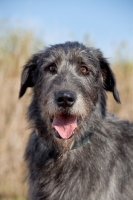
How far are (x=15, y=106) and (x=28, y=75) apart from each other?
325 cm

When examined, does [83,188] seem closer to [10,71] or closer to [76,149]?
[76,149]

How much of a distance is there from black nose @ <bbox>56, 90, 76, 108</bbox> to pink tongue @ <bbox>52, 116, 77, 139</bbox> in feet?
0.73

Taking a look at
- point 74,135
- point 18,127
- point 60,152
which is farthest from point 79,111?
point 18,127

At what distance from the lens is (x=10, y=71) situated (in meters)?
9.27

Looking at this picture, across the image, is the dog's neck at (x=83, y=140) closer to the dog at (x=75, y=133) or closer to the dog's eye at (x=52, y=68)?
the dog at (x=75, y=133)

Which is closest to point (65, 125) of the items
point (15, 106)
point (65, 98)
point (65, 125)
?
point (65, 125)

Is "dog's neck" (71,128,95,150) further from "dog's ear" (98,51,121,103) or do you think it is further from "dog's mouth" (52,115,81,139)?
"dog's ear" (98,51,121,103)

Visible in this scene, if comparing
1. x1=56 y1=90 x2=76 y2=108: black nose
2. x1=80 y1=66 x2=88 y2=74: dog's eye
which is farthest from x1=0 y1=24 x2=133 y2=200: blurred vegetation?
x1=56 y1=90 x2=76 y2=108: black nose

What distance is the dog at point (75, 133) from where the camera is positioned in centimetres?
450

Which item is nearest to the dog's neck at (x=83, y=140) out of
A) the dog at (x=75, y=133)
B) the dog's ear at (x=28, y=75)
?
the dog at (x=75, y=133)

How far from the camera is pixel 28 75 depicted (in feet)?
17.5

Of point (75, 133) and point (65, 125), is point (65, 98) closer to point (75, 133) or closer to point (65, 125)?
point (65, 125)

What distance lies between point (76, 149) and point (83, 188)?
504mm

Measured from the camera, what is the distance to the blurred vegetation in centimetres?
781
